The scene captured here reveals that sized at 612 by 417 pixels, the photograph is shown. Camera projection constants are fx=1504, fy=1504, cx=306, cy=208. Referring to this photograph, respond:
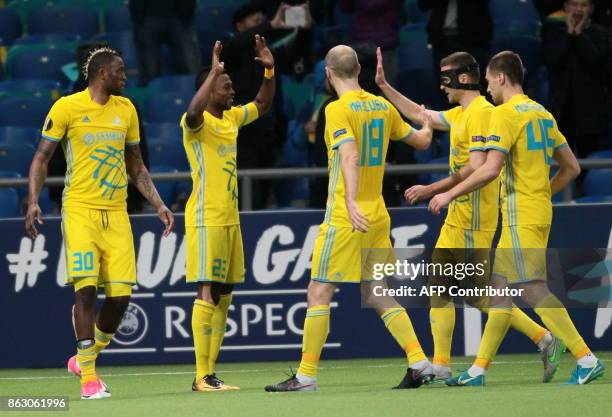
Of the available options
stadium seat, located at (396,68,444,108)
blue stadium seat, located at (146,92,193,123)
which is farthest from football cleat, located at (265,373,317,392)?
blue stadium seat, located at (146,92,193,123)

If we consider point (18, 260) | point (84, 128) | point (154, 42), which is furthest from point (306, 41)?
point (84, 128)

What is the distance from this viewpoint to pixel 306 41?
600 inches

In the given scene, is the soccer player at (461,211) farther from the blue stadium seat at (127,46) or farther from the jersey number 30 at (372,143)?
the blue stadium seat at (127,46)

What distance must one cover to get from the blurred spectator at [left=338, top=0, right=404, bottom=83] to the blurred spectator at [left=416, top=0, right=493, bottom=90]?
0.56 meters

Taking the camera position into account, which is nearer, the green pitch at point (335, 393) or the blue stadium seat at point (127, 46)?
the green pitch at point (335, 393)

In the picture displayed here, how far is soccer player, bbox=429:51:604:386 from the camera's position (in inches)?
367

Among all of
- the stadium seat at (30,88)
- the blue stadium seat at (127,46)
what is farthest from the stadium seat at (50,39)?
the stadium seat at (30,88)

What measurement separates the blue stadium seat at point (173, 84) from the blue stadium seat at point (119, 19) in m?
2.16

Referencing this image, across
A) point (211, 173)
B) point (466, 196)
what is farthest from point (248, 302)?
point (466, 196)

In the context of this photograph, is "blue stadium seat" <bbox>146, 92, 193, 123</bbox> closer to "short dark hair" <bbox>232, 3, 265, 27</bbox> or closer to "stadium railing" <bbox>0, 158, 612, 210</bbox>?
"short dark hair" <bbox>232, 3, 265, 27</bbox>

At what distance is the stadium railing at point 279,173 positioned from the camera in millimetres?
11766

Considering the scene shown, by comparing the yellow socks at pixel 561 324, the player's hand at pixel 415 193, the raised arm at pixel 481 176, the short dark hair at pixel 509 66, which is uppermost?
the short dark hair at pixel 509 66

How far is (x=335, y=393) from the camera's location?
9352 mm

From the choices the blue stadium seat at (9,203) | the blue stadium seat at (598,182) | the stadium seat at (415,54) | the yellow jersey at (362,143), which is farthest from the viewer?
the stadium seat at (415,54)
